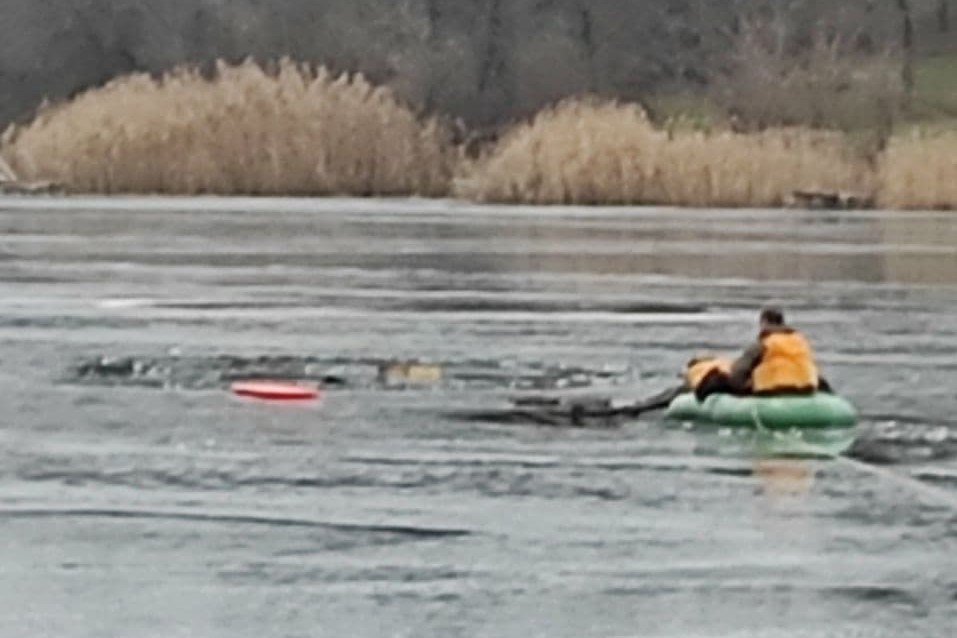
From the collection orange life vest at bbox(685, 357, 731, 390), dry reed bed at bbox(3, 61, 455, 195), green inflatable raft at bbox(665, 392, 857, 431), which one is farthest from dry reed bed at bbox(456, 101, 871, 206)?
green inflatable raft at bbox(665, 392, 857, 431)

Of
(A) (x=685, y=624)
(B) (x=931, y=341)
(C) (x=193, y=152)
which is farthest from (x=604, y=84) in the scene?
(A) (x=685, y=624)

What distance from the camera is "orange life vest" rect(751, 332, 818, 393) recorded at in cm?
2056

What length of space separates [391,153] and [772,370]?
4024 cm

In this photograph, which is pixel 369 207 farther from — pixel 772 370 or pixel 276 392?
pixel 772 370

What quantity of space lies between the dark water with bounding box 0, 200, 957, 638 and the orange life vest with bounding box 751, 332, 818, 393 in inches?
19.6

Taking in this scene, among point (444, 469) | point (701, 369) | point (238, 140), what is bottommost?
point (444, 469)

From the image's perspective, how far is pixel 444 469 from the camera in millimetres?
18234

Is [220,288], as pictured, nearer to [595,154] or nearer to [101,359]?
[101,359]

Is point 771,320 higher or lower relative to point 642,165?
lower

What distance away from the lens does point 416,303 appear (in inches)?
1277

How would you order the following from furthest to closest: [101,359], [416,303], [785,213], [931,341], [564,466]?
[785,213]
[416,303]
[931,341]
[101,359]
[564,466]

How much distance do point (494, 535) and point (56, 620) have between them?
3165 millimetres

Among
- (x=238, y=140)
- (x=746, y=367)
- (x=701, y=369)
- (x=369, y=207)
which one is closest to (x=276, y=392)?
(x=701, y=369)

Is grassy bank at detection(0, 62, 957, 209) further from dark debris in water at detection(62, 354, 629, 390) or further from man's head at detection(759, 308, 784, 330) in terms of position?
man's head at detection(759, 308, 784, 330)
